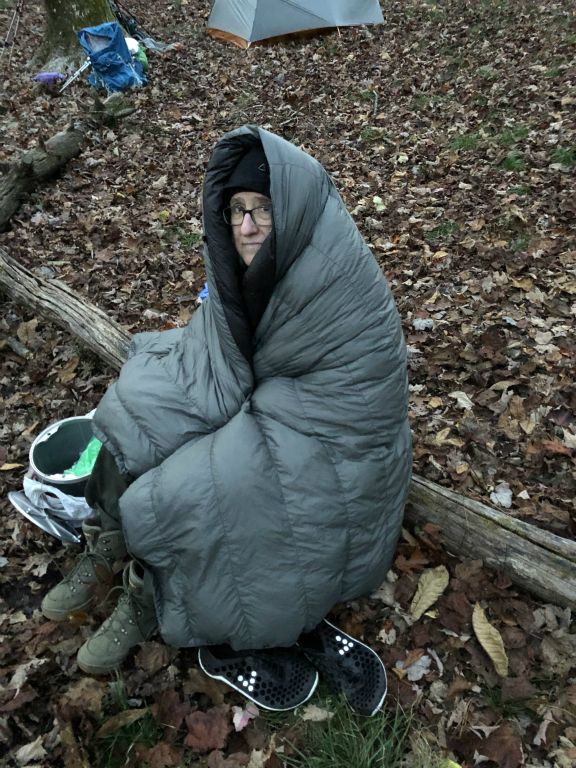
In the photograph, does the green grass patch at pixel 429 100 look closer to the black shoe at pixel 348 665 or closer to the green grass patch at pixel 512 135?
the green grass patch at pixel 512 135

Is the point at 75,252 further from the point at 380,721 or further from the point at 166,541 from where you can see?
the point at 380,721

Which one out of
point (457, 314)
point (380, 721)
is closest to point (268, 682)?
point (380, 721)

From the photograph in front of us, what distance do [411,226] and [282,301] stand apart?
376 cm

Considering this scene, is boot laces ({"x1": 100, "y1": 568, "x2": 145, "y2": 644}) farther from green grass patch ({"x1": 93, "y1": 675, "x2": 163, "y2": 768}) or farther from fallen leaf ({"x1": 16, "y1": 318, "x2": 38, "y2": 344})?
fallen leaf ({"x1": 16, "y1": 318, "x2": 38, "y2": 344})

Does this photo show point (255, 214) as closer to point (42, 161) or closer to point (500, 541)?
point (500, 541)

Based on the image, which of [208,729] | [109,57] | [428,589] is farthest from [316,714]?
[109,57]

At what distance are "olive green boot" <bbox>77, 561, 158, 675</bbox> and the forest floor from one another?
0.08m

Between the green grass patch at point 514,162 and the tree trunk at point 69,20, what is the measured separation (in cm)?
691

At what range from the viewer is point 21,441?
3846 millimetres

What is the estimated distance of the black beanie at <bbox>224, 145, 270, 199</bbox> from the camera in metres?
2.36

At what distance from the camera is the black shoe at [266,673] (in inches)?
97.4

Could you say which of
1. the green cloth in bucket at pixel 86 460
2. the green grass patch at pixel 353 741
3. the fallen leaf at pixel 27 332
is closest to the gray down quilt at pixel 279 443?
the green grass patch at pixel 353 741

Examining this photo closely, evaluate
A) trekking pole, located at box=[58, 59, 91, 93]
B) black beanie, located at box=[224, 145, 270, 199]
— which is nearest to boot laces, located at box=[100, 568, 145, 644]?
black beanie, located at box=[224, 145, 270, 199]

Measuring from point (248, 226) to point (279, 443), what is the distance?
923mm
